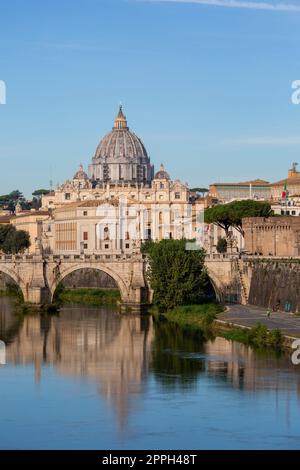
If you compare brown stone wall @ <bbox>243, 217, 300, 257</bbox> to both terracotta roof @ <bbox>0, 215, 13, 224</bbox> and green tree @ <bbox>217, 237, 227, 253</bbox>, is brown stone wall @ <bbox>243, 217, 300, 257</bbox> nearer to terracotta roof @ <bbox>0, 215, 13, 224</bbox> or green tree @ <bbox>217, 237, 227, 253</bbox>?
green tree @ <bbox>217, 237, 227, 253</bbox>

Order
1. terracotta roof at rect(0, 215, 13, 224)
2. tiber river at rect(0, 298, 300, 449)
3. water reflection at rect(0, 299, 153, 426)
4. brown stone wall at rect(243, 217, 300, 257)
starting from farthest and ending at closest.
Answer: terracotta roof at rect(0, 215, 13, 224)
brown stone wall at rect(243, 217, 300, 257)
water reflection at rect(0, 299, 153, 426)
tiber river at rect(0, 298, 300, 449)

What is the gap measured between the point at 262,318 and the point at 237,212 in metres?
23.0

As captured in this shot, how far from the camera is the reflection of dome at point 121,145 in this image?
109438mm

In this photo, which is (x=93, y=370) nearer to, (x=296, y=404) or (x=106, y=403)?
(x=106, y=403)

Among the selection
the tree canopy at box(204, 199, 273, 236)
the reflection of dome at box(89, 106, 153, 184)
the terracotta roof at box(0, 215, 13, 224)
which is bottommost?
the tree canopy at box(204, 199, 273, 236)

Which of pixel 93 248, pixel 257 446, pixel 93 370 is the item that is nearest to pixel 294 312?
pixel 93 370

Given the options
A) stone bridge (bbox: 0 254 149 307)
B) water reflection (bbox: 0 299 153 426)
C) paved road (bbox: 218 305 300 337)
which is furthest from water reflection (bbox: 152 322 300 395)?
stone bridge (bbox: 0 254 149 307)

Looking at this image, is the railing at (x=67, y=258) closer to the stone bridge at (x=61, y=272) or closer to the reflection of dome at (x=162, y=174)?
the stone bridge at (x=61, y=272)

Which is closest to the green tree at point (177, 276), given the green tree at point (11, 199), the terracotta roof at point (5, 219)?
the terracotta roof at point (5, 219)

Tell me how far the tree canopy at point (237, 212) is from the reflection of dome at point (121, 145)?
149 feet

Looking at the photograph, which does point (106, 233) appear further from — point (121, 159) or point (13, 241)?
point (121, 159)

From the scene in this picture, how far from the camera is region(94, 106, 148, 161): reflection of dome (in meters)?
109

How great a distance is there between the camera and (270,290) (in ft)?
143

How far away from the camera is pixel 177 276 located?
144 ft
